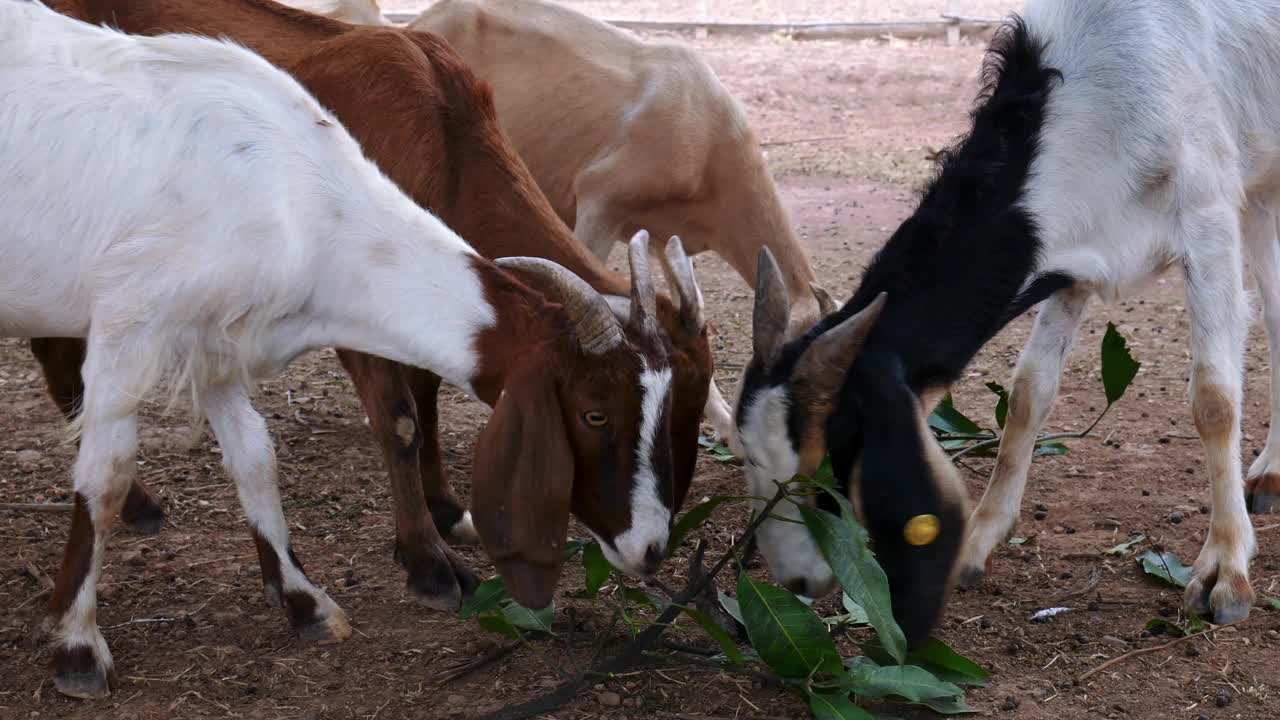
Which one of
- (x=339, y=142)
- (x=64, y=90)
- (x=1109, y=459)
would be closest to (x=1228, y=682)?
(x=1109, y=459)

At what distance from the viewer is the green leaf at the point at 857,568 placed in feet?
11.1

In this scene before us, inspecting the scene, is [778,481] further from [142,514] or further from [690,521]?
[142,514]

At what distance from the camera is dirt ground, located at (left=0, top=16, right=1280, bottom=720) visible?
143 inches

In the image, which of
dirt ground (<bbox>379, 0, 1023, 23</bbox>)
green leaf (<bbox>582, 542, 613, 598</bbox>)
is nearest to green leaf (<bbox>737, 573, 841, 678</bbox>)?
green leaf (<bbox>582, 542, 613, 598</bbox>)

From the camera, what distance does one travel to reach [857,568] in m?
3.45

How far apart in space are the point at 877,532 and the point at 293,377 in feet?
12.3

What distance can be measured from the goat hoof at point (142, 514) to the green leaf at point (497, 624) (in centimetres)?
172

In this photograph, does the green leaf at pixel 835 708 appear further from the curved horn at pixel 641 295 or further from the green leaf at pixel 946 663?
the curved horn at pixel 641 295

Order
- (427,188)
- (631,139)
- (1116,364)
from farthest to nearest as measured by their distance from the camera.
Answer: (631,139) → (1116,364) → (427,188)

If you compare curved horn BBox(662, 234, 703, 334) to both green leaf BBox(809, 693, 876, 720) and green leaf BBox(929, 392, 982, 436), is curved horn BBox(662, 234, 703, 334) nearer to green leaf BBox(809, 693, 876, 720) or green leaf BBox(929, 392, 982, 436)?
green leaf BBox(809, 693, 876, 720)

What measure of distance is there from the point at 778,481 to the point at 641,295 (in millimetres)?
604

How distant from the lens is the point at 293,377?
6.59 metres

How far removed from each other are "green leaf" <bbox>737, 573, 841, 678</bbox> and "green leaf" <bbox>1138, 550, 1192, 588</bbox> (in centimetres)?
139

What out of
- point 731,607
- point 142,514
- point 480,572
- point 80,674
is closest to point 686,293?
point 731,607
